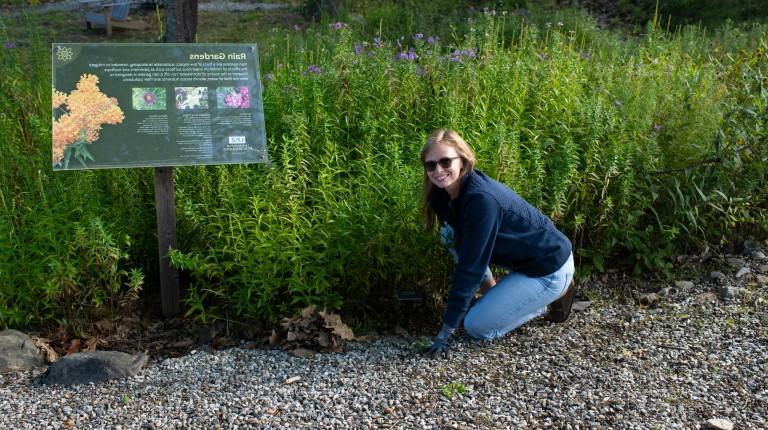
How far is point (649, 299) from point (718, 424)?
1.48 meters

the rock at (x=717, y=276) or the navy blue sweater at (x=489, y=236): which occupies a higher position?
the navy blue sweater at (x=489, y=236)

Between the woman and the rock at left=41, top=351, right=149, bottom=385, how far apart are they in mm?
1598

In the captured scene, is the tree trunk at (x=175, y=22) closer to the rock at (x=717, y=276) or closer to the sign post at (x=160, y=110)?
the sign post at (x=160, y=110)

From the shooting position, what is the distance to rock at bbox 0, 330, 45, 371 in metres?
3.88

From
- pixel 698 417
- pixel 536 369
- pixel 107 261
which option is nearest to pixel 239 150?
pixel 107 261

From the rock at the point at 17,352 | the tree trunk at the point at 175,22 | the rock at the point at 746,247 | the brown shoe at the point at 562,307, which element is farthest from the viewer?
the tree trunk at the point at 175,22

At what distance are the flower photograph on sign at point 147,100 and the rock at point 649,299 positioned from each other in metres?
3.17

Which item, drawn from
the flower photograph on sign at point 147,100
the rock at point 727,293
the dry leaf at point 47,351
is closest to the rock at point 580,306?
the rock at point 727,293

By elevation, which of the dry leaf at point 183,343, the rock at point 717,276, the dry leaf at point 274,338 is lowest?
the dry leaf at point 183,343

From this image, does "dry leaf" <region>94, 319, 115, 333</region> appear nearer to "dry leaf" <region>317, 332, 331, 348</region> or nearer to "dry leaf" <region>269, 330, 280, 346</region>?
"dry leaf" <region>269, 330, 280, 346</region>

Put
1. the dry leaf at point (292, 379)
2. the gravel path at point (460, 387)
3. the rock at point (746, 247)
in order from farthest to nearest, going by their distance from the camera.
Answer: the rock at point (746, 247)
the dry leaf at point (292, 379)
the gravel path at point (460, 387)

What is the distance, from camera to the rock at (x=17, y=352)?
3.88 m

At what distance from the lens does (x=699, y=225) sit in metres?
4.99

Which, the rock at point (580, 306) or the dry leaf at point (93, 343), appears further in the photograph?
the rock at point (580, 306)
